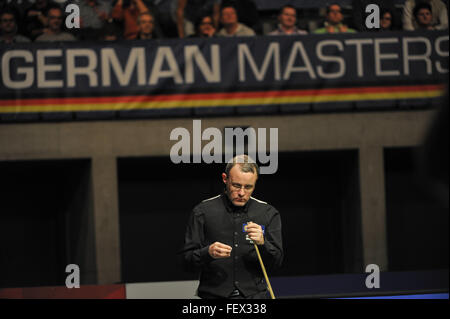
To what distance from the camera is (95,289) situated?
7023mm

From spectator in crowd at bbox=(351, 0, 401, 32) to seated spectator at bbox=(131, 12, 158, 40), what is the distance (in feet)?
8.54

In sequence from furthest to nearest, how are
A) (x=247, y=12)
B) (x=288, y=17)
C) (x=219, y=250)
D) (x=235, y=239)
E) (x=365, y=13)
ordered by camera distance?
(x=247, y=12), (x=288, y=17), (x=365, y=13), (x=235, y=239), (x=219, y=250)

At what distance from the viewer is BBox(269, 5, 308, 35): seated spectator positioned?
941 centimetres

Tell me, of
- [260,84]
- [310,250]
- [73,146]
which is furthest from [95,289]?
[310,250]

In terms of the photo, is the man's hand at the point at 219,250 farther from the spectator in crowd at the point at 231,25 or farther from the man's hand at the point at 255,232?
the spectator in crowd at the point at 231,25

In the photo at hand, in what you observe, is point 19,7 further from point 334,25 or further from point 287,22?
point 334,25

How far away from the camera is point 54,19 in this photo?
9273 millimetres

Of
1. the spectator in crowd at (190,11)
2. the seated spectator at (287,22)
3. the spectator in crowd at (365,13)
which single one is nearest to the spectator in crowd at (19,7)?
the spectator in crowd at (190,11)

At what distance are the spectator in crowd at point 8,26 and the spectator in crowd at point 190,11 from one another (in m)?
2.09

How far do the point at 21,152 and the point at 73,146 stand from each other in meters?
0.67

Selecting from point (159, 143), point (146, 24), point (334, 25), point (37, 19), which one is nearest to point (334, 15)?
point (334, 25)

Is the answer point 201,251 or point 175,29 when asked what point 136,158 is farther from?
point 201,251

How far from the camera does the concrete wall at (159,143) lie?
930 cm

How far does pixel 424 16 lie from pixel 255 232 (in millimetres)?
6450
